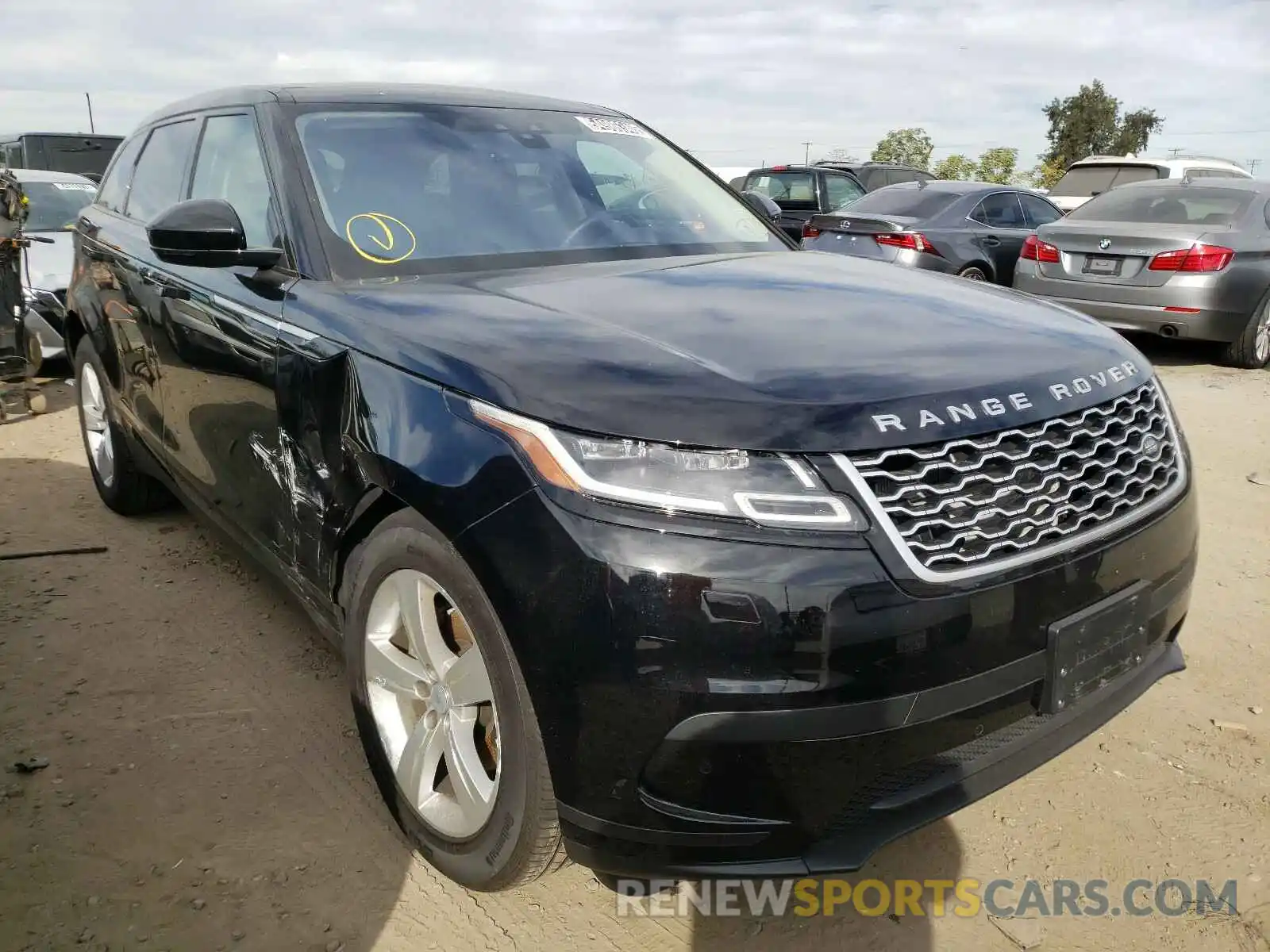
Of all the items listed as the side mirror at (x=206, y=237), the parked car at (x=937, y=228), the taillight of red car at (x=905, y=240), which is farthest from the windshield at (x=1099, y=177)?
the side mirror at (x=206, y=237)

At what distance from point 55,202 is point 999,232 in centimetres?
879

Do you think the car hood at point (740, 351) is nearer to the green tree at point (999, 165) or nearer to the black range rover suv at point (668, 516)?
the black range rover suv at point (668, 516)

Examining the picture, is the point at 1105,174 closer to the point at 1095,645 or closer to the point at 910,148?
the point at 1095,645

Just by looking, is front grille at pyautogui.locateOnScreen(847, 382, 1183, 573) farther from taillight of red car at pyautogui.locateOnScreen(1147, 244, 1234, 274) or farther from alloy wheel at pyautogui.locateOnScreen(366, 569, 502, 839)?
taillight of red car at pyautogui.locateOnScreen(1147, 244, 1234, 274)

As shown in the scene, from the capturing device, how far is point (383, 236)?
261cm

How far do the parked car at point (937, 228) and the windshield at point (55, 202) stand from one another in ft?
21.4

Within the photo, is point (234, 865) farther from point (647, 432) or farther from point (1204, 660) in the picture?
point (1204, 660)

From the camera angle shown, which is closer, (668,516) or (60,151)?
(668,516)

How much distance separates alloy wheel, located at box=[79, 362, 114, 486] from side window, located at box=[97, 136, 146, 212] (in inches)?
28.4

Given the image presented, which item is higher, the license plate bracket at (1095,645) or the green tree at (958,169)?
the green tree at (958,169)

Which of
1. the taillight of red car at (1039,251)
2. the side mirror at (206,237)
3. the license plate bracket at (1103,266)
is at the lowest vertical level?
the license plate bracket at (1103,266)

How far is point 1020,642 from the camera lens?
181 centimetres

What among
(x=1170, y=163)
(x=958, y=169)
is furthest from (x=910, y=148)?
(x=1170, y=163)

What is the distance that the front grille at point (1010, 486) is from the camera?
172cm
